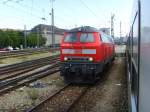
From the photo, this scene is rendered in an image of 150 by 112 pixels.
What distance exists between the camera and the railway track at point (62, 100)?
8.48m

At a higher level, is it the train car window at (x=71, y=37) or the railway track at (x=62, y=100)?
the train car window at (x=71, y=37)

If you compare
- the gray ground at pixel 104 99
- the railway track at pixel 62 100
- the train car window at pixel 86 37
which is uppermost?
the train car window at pixel 86 37

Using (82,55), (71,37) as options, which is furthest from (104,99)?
(71,37)

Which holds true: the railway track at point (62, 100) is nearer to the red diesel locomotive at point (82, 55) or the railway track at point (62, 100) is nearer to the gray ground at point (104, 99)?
the gray ground at point (104, 99)

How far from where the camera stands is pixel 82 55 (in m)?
12.9

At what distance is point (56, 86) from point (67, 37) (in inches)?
91.4

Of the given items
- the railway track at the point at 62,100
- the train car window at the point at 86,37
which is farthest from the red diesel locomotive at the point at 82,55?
the railway track at the point at 62,100

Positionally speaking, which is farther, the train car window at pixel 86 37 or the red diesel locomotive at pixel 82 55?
the train car window at pixel 86 37

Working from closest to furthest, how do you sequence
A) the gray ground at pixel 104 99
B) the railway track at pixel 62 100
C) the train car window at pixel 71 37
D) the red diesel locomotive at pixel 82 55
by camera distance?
the railway track at pixel 62 100 < the gray ground at pixel 104 99 < the red diesel locomotive at pixel 82 55 < the train car window at pixel 71 37

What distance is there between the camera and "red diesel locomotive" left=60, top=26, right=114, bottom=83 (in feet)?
41.8

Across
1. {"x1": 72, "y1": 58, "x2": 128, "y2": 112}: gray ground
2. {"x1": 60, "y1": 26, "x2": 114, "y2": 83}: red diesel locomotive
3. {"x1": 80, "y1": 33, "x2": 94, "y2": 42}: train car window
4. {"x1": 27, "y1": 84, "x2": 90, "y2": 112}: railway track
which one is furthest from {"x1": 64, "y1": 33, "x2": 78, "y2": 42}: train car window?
{"x1": 72, "y1": 58, "x2": 128, "y2": 112}: gray ground

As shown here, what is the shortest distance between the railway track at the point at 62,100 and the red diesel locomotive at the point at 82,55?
746mm

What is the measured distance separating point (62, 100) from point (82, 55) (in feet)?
11.6

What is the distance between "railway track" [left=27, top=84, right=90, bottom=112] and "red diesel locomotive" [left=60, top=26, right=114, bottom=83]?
2.45 ft
